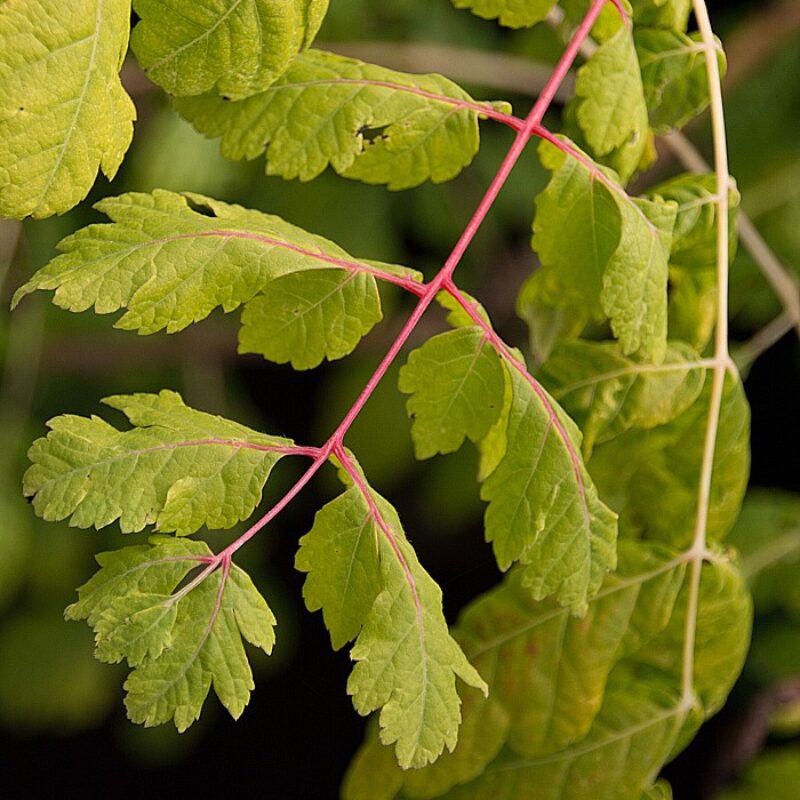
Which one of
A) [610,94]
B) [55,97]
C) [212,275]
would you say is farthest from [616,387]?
Answer: [55,97]

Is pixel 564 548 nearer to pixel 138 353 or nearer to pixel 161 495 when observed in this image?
pixel 161 495

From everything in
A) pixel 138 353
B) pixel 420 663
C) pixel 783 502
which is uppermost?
pixel 420 663

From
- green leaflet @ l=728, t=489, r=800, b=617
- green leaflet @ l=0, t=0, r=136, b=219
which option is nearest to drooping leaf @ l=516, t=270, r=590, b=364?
green leaflet @ l=0, t=0, r=136, b=219

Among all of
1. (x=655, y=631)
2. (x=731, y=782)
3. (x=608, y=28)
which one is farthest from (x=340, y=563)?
(x=731, y=782)

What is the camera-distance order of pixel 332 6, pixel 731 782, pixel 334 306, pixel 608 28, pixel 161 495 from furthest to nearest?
pixel 332 6, pixel 731 782, pixel 608 28, pixel 334 306, pixel 161 495

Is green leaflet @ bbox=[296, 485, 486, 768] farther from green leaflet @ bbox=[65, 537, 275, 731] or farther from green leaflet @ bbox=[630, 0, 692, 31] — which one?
green leaflet @ bbox=[630, 0, 692, 31]

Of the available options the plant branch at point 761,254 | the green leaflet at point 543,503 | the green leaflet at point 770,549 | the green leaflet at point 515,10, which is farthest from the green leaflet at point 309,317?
the green leaflet at point 770,549
